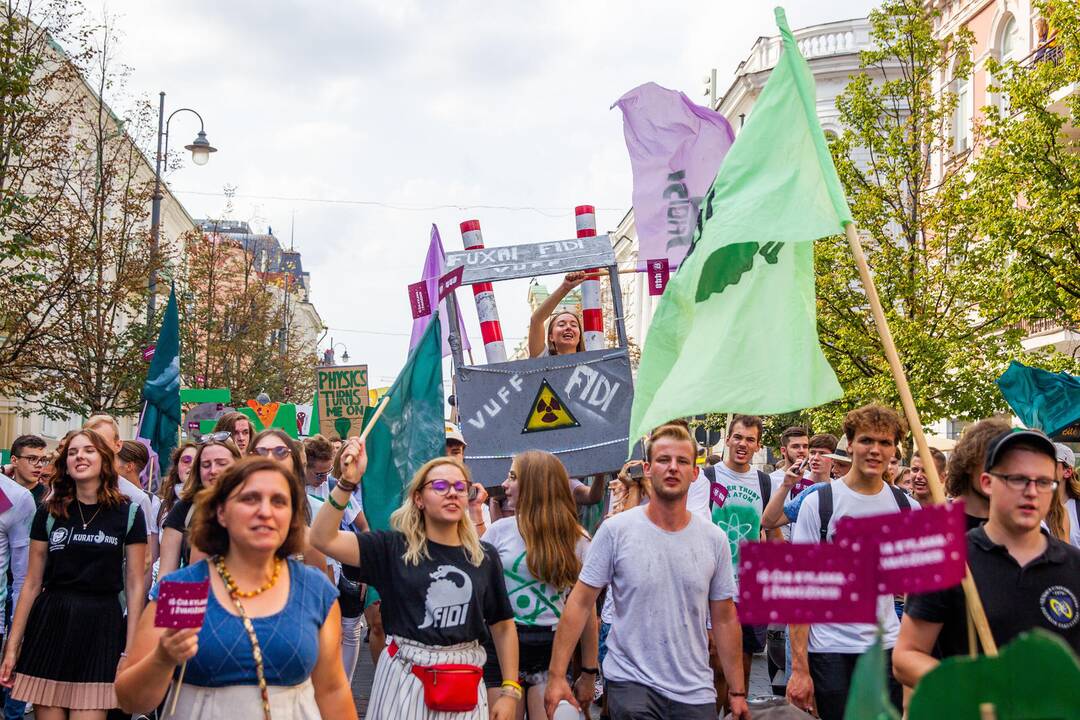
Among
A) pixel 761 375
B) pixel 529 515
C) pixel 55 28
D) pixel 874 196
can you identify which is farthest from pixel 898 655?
pixel 874 196

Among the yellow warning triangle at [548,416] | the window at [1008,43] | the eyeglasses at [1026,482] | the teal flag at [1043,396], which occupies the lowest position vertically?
the eyeglasses at [1026,482]

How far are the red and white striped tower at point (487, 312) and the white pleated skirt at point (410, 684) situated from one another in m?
3.14

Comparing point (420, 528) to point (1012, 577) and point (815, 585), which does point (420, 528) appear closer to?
point (1012, 577)

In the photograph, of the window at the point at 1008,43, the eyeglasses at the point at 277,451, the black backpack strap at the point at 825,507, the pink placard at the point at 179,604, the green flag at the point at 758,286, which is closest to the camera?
the pink placard at the point at 179,604

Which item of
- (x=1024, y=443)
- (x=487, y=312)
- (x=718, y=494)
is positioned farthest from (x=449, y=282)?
(x=1024, y=443)

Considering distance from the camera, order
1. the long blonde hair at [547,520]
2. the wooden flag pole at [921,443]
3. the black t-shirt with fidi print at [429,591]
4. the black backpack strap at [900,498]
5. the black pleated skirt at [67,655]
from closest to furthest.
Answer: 1. the wooden flag pole at [921,443]
2. the black t-shirt with fidi print at [429,591]
3. the black backpack strap at [900,498]
4. the black pleated skirt at [67,655]
5. the long blonde hair at [547,520]

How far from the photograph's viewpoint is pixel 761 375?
12.4ft

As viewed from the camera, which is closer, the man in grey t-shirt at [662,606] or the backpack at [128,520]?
the man in grey t-shirt at [662,606]

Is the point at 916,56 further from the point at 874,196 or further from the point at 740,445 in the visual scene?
the point at 740,445

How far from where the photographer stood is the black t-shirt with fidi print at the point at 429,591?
5176mm

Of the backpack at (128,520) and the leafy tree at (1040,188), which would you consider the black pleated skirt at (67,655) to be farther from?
the leafy tree at (1040,188)

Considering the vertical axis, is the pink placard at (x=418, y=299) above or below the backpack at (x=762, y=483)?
above

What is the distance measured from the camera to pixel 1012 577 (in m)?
3.88

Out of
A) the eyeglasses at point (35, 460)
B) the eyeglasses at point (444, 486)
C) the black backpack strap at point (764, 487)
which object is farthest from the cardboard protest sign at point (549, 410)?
the eyeglasses at point (35, 460)
